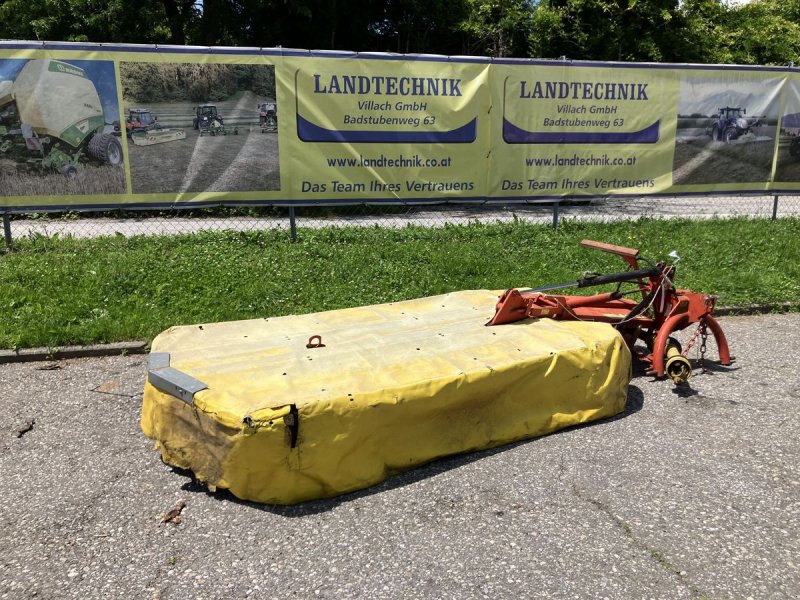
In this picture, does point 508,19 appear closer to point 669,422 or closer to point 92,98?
point 92,98

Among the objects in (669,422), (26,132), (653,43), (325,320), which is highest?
(653,43)

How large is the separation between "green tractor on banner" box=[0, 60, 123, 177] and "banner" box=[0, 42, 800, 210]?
0.01m

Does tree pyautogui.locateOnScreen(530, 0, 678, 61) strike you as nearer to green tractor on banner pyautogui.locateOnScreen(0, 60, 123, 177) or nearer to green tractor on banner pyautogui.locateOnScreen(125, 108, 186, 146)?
green tractor on banner pyautogui.locateOnScreen(125, 108, 186, 146)

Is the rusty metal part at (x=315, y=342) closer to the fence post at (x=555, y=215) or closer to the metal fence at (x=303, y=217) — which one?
the metal fence at (x=303, y=217)

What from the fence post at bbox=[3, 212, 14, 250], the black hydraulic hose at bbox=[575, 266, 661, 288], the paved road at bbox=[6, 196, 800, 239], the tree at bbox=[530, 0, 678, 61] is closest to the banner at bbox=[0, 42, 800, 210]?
the fence post at bbox=[3, 212, 14, 250]

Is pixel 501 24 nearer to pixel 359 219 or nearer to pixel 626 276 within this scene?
pixel 359 219

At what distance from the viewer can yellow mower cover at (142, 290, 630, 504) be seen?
3146 mm

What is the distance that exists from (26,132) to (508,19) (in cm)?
1348

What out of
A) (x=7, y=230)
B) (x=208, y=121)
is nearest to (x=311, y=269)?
(x=208, y=121)

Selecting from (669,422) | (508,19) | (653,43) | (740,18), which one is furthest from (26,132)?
(740,18)

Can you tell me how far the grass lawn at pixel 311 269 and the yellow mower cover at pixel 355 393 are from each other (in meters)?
2.03

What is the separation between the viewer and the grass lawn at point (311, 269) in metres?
6.11

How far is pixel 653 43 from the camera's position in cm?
1675

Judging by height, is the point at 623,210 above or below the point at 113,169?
below
